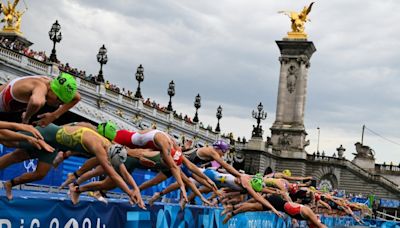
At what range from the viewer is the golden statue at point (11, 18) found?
7881 cm

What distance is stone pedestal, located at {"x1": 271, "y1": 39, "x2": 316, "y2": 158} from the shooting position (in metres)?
73.1

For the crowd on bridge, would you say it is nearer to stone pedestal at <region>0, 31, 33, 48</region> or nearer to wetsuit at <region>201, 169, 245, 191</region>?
wetsuit at <region>201, 169, 245, 191</region>

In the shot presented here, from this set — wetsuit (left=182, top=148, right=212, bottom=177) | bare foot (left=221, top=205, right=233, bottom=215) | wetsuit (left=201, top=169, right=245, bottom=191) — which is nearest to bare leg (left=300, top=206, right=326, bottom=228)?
wetsuit (left=201, top=169, right=245, bottom=191)

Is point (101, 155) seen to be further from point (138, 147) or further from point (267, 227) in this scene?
point (267, 227)

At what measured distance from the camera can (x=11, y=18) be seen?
264ft

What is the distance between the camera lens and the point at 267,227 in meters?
16.6

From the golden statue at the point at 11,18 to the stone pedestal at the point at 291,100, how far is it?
107 feet

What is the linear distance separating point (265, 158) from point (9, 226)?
6352 centimetres

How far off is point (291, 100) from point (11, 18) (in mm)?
35958

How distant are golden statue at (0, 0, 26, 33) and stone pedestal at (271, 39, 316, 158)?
32.6 metres

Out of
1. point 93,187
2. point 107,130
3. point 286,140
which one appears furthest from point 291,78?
point 93,187

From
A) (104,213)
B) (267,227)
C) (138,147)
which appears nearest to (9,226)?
(104,213)

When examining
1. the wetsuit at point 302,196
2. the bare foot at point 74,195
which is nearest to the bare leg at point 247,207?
the bare foot at point 74,195

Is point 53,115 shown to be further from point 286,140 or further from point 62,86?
point 286,140
